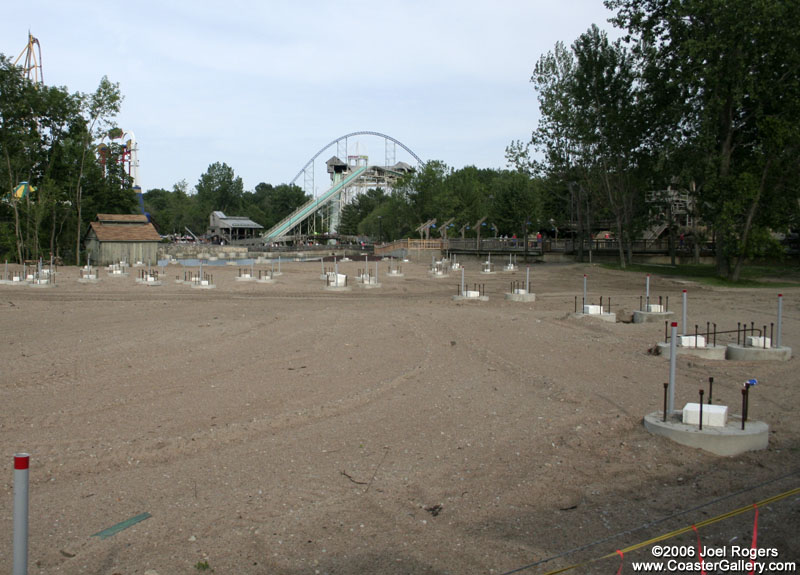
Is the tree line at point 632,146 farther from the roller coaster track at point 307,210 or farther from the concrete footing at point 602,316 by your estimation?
the roller coaster track at point 307,210

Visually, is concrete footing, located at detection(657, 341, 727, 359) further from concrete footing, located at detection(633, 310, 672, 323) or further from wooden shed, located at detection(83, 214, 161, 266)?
wooden shed, located at detection(83, 214, 161, 266)

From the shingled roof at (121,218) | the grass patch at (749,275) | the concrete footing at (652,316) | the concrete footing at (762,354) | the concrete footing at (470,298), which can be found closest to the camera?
the concrete footing at (762,354)

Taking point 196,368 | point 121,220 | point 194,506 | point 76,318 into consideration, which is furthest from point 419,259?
point 194,506

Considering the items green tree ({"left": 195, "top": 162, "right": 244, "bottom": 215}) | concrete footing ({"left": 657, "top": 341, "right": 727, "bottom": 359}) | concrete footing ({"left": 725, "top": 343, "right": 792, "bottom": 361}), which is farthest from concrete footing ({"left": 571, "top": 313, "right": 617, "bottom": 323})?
green tree ({"left": 195, "top": 162, "right": 244, "bottom": 215})

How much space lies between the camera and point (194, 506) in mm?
6047

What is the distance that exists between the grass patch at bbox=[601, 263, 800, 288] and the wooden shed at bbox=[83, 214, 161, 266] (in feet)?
127

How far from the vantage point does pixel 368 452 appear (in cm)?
760

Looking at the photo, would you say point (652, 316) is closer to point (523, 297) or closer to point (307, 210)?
point (523, 297)

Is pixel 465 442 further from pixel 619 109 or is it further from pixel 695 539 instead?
pixel 619 109

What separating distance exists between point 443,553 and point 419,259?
64.0m

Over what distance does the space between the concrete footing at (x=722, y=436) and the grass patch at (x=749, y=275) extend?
26.5 metres

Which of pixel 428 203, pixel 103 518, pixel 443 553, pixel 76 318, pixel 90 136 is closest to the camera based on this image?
pixel 443 553

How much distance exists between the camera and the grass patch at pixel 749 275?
1262 inches

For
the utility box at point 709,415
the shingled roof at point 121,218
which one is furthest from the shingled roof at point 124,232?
the utility box at point 709,415
